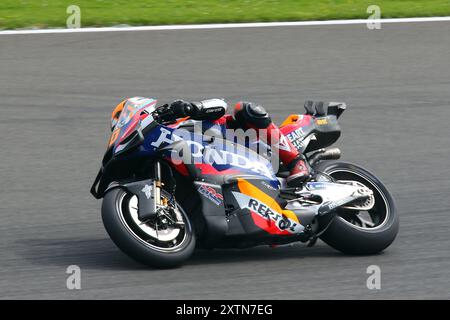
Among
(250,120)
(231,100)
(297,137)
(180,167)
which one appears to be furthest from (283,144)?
(231,100)

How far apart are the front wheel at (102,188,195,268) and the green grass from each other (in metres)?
8.11

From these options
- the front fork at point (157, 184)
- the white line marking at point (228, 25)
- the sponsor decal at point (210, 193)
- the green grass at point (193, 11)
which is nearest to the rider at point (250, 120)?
the front fork at point (157, 184)

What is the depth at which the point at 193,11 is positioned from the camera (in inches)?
626

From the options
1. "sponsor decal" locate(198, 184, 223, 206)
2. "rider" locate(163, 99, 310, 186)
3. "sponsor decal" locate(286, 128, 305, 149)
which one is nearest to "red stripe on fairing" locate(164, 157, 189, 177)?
"sponsor decal" locate(198, 184, 223, 206)

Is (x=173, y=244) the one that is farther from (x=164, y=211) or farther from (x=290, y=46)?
(x=290, y=46)

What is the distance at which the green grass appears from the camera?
15281 mm

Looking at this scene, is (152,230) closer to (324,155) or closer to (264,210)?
(264,210)

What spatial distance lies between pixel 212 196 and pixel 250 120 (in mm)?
543

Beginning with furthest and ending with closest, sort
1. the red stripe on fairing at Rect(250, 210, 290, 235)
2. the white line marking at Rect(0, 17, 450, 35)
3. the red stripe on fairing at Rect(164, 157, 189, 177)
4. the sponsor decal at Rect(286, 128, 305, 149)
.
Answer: the white line marking at Rect(0, 17, 450, 35)
the sponsor decal at Rect(286, 128, 305, 149)
the red stripe on fairing at Rect(250, 210, 290, 235)
the red stripe on fairing at Rect(164, 157, 189, 177)

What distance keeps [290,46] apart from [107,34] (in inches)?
90.8

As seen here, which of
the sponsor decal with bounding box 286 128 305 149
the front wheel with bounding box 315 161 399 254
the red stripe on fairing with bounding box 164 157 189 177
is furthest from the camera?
the sponsor decal with bounding box 286 128 305 149

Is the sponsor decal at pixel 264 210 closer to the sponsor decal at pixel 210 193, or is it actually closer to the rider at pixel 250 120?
the sponsor decal at pixel 210 193

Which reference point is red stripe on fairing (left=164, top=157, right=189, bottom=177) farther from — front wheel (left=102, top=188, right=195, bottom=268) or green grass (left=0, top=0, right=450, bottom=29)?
green grass (left=0, top=0, right=450, bottom=29)

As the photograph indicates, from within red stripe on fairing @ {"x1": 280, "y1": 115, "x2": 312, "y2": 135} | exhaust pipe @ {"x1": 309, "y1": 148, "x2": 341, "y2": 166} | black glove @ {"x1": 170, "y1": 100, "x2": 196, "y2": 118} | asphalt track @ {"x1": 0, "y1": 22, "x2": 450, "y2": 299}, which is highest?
black glove @ {"x1": 170, "y1": 100, "x2": 196, "y2": 118}
